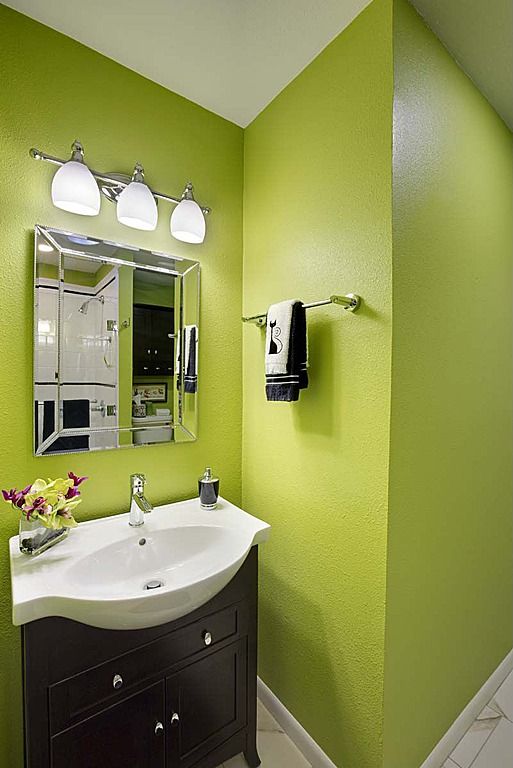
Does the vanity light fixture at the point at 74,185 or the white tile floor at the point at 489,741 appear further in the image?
the white tile floor at the point at 489,741

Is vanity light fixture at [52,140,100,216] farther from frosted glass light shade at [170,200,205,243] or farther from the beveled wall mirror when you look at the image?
frosted glass light shade at [170,200,205,243]

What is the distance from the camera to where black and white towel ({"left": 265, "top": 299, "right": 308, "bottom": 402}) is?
4.54 ft

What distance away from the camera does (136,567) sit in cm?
131

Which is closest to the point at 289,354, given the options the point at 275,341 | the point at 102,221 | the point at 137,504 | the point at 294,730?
the point at 275,341

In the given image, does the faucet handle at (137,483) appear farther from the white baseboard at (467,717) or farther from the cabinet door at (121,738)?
the white baseboard at (467,717)

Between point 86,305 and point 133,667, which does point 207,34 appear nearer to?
point 86,305

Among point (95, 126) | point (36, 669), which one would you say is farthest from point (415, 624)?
point (95, 126)

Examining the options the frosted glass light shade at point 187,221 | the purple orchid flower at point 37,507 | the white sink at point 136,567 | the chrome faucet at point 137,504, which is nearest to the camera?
the white sink at point 136,567

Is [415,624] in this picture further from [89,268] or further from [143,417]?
[89,268]

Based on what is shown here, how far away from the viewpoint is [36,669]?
0.95 meters

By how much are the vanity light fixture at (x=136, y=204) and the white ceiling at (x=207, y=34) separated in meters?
0.42

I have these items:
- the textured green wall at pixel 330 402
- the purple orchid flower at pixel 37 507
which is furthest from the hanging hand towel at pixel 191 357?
the purple orchid flower at pixel 37 507

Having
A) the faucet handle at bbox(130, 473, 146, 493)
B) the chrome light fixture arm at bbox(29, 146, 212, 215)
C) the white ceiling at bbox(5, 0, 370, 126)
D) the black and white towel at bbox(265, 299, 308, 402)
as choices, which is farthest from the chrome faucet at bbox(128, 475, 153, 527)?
the white ceiling at bbox(5, 0, 370, 126)

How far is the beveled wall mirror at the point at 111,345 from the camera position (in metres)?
1.34
